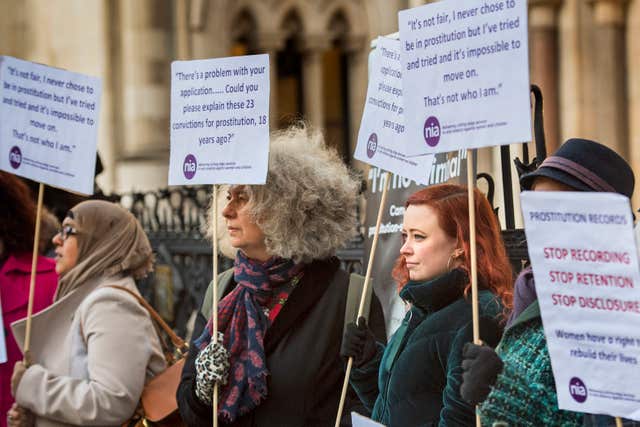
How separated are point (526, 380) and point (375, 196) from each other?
2.56 meters

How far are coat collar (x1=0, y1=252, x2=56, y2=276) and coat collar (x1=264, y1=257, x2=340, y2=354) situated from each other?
1.63 metres

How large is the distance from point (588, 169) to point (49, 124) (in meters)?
2.63

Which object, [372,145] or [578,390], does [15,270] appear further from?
[578,390]

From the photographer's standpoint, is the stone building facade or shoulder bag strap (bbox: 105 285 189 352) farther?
the stone building facade

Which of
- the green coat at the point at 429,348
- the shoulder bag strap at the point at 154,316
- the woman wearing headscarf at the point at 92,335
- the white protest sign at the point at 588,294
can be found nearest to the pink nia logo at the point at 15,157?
the woman wearing headscarf at the point at 92,335

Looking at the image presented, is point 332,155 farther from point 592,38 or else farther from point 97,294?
Answer: point 592,38

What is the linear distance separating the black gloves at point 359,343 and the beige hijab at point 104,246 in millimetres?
Answer: 1263

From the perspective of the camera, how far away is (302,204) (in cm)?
Result: 473

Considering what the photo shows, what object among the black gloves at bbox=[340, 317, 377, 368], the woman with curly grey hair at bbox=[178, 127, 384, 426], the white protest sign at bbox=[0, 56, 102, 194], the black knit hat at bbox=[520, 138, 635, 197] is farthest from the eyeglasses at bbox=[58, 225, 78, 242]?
the black knit hat at bbox=[520, 138, 635, 197]

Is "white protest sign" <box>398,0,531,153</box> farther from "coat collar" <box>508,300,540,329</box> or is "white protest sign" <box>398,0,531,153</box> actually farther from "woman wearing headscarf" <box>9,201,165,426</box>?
"woman wearing headscarf" <box>9,201,165,426</box>

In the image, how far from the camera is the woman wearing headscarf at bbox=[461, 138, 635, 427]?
3.41m

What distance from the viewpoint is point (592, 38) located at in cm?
1407

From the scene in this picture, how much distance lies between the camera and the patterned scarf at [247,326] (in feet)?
14.8

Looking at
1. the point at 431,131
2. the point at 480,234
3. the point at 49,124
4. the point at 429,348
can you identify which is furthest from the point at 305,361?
the point at 49,124
